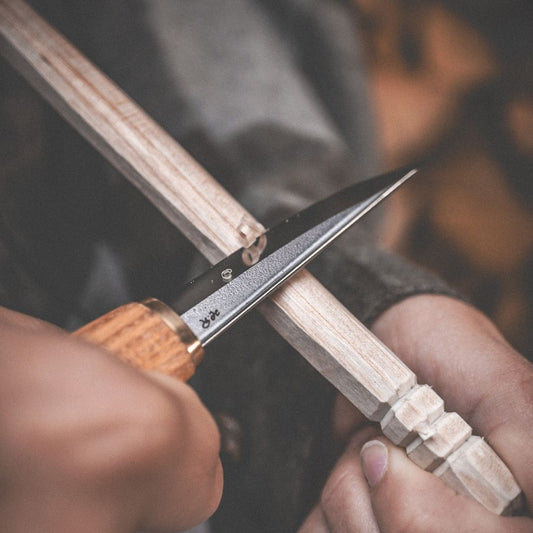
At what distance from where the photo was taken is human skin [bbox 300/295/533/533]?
0.28 m

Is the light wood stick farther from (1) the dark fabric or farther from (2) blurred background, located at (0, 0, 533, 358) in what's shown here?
(2) blurred background, located at (0, 0, 533, 358)

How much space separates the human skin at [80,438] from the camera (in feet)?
0.64

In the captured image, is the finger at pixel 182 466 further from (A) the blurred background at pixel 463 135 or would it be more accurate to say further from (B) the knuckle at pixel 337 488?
(A) the blurred background at pixel 463 135

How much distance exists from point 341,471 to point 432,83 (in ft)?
2.94

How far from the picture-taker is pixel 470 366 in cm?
35

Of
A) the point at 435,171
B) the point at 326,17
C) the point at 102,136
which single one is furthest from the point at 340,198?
the point at 435,171

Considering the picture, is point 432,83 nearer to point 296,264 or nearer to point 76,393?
point 296,264

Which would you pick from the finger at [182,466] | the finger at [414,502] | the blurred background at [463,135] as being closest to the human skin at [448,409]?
the finger at [414,502]

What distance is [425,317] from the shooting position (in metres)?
0.40

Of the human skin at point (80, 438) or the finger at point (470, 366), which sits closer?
the human skin at point (80, 438)

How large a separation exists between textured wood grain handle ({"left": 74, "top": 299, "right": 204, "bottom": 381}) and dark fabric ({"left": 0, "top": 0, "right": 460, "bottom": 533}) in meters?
0.19

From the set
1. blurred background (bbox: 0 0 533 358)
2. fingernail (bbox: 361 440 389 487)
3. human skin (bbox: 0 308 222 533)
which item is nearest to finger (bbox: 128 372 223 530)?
human skin (bbox: 0 308 222 533)

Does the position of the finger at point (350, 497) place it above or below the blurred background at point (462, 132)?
below

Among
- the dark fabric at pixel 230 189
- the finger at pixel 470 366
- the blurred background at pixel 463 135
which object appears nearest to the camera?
the finger at pixel 470 366
